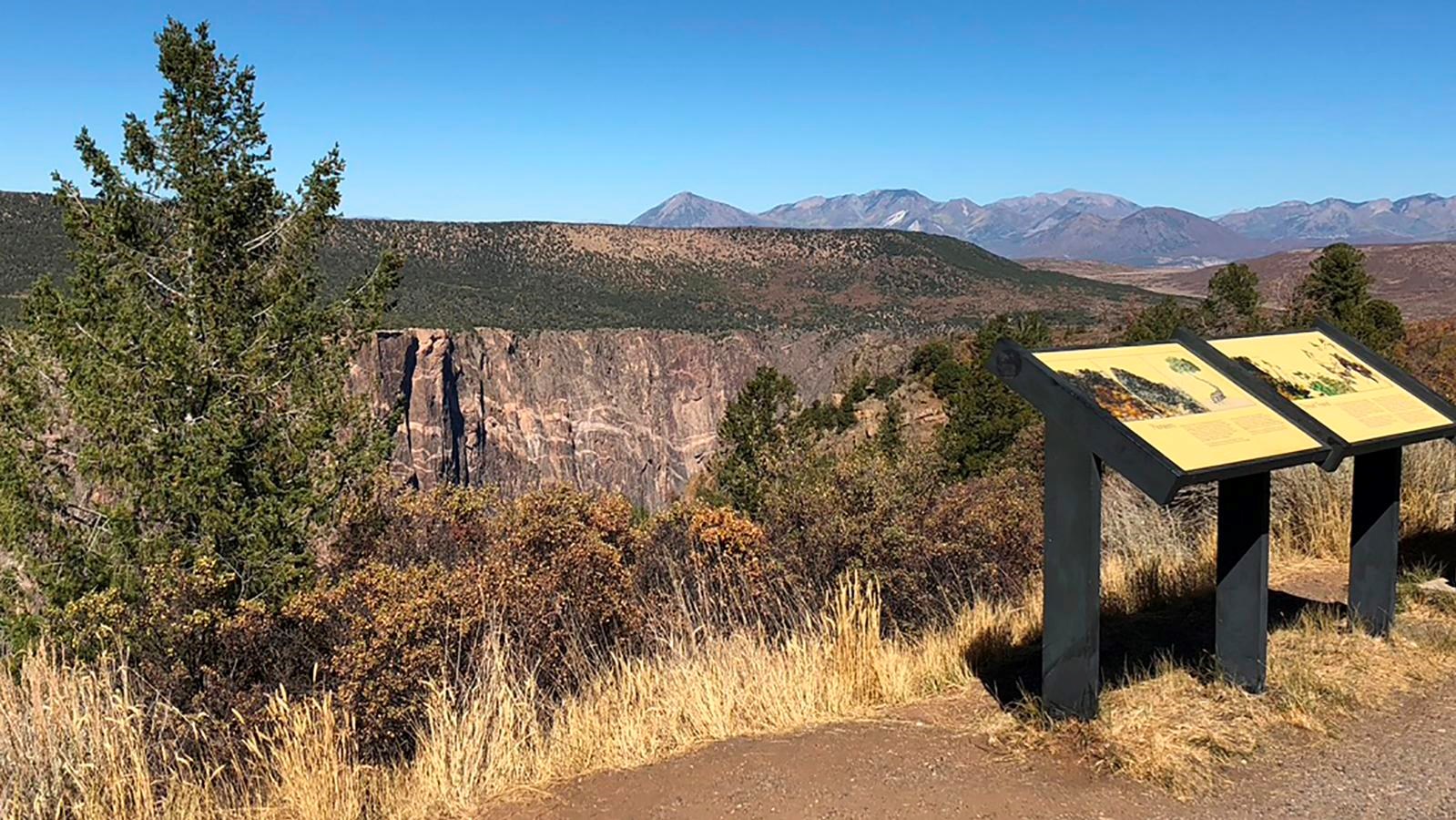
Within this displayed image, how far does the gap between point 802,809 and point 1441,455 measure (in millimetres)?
8542

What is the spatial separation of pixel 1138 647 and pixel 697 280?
86.0 metres

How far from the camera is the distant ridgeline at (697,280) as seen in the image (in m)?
74.3

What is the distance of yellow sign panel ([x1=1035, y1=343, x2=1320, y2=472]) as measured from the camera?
4.49 m

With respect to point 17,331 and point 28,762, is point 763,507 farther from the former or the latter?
point 17,331

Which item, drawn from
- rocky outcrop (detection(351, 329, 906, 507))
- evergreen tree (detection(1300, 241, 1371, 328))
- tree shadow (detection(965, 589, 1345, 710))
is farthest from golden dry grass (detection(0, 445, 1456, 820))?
rocky outcrop (detection(351, 329, 906, 507))

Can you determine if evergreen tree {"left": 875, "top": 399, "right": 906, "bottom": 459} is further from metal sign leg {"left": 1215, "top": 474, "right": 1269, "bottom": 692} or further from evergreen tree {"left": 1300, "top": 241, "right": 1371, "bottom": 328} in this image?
metal sign leg {"left": 1215, "top": 474, "right": 1269, "bottom": 692}

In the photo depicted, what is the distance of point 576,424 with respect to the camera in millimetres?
79188

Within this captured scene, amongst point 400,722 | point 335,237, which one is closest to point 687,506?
point 400,722

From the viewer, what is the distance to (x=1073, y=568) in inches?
181

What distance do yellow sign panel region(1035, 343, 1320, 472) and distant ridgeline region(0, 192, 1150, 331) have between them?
2321 inches

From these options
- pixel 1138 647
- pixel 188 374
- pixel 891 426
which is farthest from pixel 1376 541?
pixel 891 426

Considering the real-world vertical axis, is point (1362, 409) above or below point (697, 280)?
below

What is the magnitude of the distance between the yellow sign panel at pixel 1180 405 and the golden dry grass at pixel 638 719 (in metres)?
1.21

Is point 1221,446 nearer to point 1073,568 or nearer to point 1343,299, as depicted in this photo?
point 1073,568
